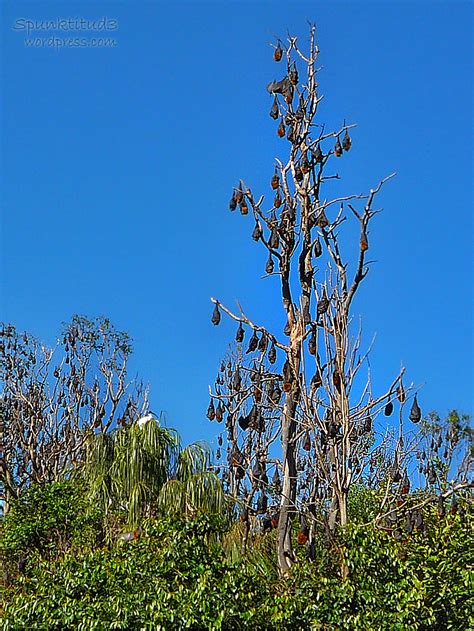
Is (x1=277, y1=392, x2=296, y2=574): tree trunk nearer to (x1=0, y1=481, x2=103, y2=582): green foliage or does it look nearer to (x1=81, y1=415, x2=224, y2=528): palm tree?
(x1=81, y1=415, x2=224, y2=528): palm tree

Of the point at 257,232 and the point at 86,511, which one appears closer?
the point at 257,232

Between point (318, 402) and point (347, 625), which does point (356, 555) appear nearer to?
point (347, 625)

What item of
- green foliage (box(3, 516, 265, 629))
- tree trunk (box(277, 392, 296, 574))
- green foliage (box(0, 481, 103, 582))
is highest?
green foliage (box(0, 481, 103, 582))

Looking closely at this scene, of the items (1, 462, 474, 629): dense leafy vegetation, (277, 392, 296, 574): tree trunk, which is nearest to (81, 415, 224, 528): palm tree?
(277, 392, 296, 574): tree trunk

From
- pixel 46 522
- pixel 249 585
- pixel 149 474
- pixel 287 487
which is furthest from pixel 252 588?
pixel 46 522

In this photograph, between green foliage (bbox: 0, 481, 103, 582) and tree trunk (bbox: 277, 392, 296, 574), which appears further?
green foliage (bbox: 0, 481, 103, 582)

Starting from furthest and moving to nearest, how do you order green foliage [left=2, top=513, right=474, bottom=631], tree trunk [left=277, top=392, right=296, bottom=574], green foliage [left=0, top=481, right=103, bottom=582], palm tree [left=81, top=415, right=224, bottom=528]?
green foliage [left=0, top=481, right=103, bottom=582] → palm tree [left=81, top=415, right=224, bottom=528] → tree trunk [left=277, top=392, right=296, bottom=574] → green foliage [left=2, top=513, right=474, bottom=631]

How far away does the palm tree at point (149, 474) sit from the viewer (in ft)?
34.9

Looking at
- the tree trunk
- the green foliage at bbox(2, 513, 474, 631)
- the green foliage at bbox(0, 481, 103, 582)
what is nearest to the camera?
the green foliage at bbox(2, 513, 474, 631)

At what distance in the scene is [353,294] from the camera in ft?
25.4

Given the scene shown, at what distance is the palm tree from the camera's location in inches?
419

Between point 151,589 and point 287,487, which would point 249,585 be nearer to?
point 151,589

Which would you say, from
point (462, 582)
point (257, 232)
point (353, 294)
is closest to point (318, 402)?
point (353, 294)

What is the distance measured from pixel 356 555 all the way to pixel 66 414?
11740 mm
